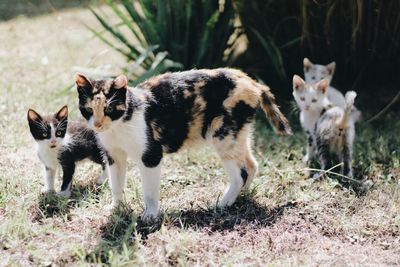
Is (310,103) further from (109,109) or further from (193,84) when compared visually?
(109,109)

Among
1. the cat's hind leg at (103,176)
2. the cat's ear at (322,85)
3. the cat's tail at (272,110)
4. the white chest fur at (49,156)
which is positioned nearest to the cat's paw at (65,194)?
the white chest fur at (49,156)

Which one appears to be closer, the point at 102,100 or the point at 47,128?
the point at 102,100

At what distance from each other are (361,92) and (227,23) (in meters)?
1.82

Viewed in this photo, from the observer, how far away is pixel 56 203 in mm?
4195

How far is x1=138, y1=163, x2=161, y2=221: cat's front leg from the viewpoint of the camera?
3.86 meters

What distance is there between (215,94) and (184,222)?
3.12 ft

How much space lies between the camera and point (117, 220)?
388 centimetres

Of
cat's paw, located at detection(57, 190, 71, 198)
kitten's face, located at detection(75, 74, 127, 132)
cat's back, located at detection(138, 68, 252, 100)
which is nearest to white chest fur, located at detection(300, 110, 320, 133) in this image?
cat's back, located at detection(138, 68, 252, 100)

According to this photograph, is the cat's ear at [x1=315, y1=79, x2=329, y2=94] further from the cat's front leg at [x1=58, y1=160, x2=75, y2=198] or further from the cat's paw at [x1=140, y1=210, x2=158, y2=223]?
the cat's front leg at [x1=58, y1=160, x2=75, y2=198]

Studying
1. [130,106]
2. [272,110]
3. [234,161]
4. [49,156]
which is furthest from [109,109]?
[272,110]

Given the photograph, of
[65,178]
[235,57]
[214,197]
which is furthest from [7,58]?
[214,197]

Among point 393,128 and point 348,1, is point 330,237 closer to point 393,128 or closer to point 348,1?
point 393,128

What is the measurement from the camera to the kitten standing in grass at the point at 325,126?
15.9 ft

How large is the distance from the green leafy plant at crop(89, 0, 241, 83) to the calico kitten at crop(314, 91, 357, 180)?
1.81 m
